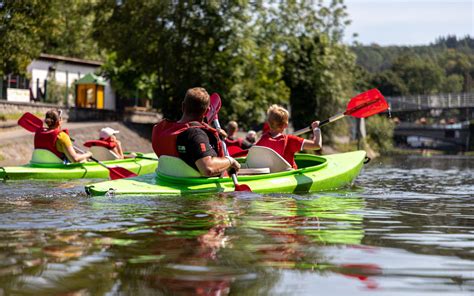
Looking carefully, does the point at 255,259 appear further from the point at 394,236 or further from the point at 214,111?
the point at 214,111

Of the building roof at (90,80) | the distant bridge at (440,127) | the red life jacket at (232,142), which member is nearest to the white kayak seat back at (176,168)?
the red life jacket at (232,142)

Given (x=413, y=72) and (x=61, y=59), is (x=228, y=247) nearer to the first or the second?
(x=61, y=59)

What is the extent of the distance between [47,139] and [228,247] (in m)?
9.24

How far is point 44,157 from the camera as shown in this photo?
14.6 metres

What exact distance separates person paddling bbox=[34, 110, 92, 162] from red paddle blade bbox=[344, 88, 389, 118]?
4982 mm

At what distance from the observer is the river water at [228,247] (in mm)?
4488

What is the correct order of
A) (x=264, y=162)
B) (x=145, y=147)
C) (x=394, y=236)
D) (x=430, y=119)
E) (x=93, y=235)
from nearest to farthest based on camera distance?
(x=93, y=235)
(x=394, y=236)
(x=264, y=162)
(x=145, y=147)
(x=430, y=119)

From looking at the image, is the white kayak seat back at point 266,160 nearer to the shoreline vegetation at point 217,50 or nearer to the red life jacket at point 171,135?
the red life jacket at point 171,135

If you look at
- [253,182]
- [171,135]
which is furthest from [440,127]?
[171,135]

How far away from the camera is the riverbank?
80.4 feet

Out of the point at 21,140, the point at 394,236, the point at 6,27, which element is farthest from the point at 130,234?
the point at 6,27

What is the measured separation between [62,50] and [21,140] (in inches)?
1458

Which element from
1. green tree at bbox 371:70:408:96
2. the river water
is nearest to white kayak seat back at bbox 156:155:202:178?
the river water

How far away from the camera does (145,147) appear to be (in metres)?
33.8
